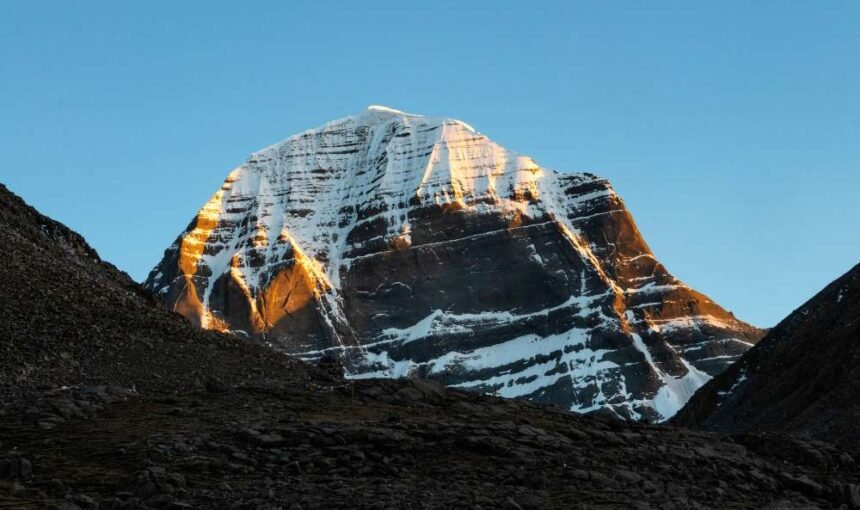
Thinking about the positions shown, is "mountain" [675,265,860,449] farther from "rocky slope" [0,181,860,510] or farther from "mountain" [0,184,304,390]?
"mountain" [0,184,304,390]

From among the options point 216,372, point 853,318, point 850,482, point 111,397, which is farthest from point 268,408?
point 853,318

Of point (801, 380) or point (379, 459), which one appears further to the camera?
point (801, 380)

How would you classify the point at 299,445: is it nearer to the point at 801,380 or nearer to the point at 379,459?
the point at 379,459

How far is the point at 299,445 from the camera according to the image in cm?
3825

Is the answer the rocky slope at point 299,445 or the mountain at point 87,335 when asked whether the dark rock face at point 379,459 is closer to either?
the rocky slope at point 299,445

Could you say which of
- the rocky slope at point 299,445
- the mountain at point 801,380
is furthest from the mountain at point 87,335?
the mountain at point 801,380

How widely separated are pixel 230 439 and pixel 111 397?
7.67m

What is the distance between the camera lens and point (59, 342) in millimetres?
50781

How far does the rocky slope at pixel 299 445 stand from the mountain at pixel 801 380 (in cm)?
3464

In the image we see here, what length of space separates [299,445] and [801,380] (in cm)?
6954

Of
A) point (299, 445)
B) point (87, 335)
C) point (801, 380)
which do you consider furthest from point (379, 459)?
point (801, 380)

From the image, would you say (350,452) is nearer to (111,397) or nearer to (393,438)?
(393,438)

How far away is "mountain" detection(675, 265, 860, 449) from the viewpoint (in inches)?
3406

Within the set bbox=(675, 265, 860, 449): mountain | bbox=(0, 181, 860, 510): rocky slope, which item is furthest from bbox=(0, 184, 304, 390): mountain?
bbox=(675, 265, 860, 449): mountain
